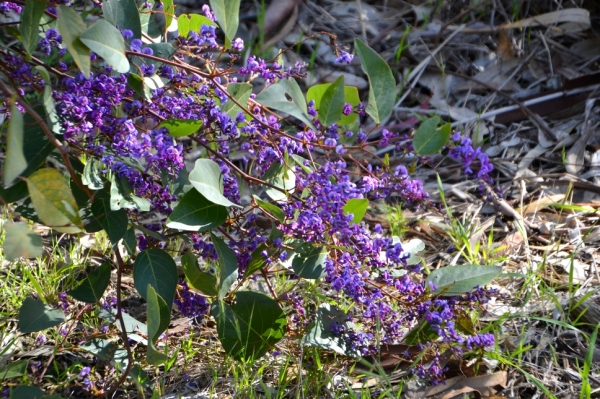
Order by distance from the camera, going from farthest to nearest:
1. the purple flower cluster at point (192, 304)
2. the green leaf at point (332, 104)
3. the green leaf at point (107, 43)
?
the purple flower cluster at point (192, 304), the green leaf at point (332, 104), the green leaf at point (107, 43)

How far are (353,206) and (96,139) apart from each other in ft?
2.13

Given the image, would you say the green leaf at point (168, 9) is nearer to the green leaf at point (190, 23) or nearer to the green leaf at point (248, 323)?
the green leaf at point (190, 23)

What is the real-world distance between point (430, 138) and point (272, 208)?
0.43 meters

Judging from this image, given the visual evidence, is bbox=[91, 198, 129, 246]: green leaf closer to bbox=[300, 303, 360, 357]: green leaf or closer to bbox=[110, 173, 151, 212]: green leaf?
bbox=[110, 173, 151, 212]: green leaf

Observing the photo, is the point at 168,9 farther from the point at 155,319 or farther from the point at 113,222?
the point at 155,319

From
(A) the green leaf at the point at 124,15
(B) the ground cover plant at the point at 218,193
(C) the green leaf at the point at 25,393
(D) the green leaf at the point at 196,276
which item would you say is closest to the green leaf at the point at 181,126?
(B) the ground cover plant at the point at 218,193

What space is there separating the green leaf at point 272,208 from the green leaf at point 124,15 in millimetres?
510

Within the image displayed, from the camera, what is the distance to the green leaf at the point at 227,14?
1.67 m

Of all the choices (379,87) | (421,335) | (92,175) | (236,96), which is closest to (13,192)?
(92,175)

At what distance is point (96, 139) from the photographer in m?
1.63

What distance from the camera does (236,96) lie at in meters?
1.70

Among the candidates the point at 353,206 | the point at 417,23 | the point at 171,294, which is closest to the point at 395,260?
the point at 353,206

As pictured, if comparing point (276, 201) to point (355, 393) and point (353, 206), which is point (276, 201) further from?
point (355, 393)

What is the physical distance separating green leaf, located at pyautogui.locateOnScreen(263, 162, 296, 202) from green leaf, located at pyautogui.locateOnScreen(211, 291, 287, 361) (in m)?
0.28
